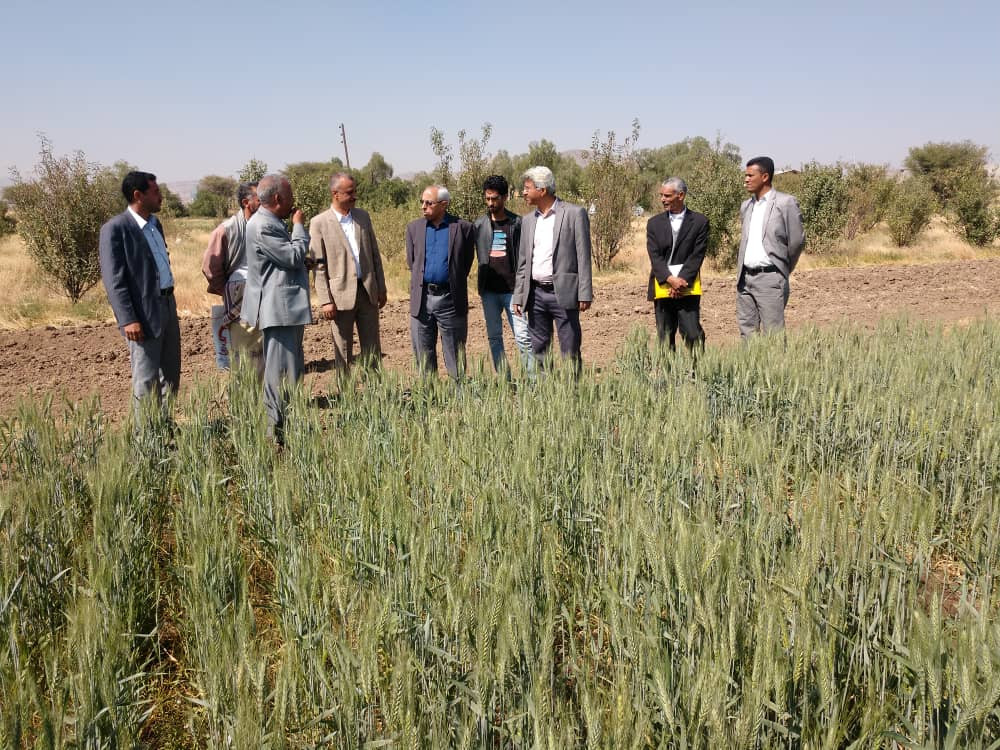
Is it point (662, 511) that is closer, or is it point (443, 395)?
point (662, 511)

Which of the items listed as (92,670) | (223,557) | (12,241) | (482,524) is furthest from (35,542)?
(12,241)

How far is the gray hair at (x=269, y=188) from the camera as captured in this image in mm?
3891

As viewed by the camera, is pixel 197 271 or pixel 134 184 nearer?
pixel 134 184

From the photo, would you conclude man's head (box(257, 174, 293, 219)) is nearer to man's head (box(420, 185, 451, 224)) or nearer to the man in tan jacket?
the man in tan jacket

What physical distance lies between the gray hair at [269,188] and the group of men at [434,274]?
79mm

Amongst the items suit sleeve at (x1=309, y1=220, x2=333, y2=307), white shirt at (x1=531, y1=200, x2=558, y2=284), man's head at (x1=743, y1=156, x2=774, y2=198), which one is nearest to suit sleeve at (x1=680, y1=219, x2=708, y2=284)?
man's head at (x1=743, y1=156, x2=774, y2=198)

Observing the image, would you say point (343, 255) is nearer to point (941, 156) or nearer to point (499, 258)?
point (499, 258)

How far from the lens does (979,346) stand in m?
4.54

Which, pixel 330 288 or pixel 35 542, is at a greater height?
pixel 330 288

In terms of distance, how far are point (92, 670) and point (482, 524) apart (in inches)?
40.8

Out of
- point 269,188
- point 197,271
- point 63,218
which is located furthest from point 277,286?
point 197,271

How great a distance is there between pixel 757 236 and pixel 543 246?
1.61 m

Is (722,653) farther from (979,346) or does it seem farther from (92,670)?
(979,346)

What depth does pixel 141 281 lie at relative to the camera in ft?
13.2
